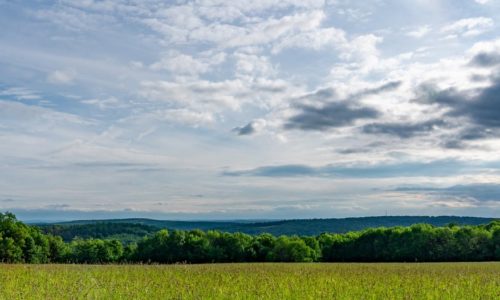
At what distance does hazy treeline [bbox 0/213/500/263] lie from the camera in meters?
63.8

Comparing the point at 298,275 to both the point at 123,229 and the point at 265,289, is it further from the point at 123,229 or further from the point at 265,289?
the point at 123,229

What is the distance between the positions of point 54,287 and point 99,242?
245 feet

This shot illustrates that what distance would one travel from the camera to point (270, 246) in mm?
73688

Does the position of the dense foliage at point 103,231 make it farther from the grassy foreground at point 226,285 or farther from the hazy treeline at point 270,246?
the grassy foreground at point 226,285

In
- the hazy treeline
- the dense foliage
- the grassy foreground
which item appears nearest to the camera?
the grassy foreground

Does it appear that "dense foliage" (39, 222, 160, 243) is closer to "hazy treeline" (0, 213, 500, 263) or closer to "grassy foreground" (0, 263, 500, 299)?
"hazy treeline" (0, 213, 500, 263)

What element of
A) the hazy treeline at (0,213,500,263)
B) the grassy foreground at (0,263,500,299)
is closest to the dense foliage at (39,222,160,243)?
the hazy treeline at (0,213,500,263)

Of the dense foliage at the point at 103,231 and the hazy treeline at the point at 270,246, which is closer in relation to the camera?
the hazy treeline at the point at 270,246

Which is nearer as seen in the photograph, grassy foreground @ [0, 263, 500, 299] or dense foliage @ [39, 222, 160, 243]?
grassy foreground @ [0, 263, 500, 299]

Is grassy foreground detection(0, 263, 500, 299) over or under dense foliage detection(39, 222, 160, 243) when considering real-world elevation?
over

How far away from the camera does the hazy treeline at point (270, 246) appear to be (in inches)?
2512

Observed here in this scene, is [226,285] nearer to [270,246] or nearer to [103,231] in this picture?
[270,246]

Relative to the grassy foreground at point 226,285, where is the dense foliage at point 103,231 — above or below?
below

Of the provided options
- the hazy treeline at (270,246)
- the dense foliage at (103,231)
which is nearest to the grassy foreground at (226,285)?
the hazy treeline at (270,246)
